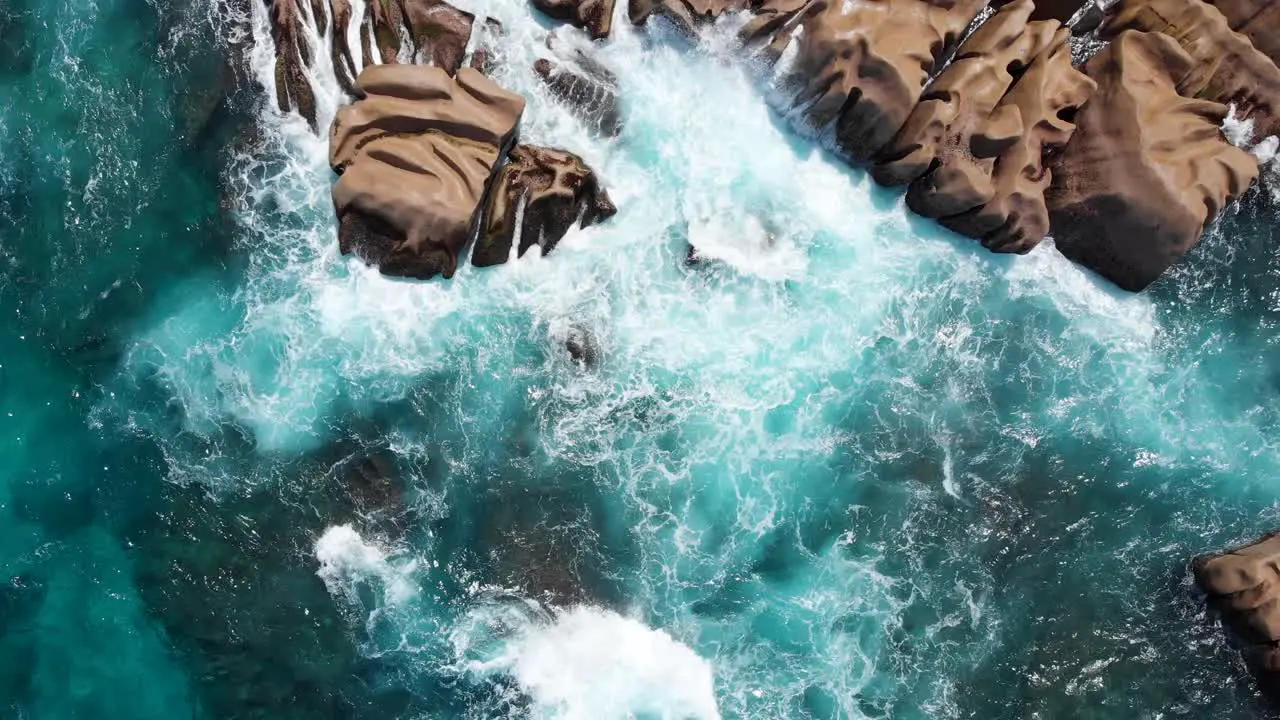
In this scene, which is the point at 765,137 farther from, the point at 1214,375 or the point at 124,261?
the point at 124,261

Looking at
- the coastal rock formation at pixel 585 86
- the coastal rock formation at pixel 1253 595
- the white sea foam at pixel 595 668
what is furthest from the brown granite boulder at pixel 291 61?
the coastal rock formation at pixel 1253 595

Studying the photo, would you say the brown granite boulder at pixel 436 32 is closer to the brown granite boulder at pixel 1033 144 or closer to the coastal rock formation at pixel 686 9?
the coastal rock formation at pixel 686 9

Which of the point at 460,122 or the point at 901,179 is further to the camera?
the point at 901,179

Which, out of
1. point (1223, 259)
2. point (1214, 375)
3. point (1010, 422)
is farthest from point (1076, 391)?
point (1223, 259)

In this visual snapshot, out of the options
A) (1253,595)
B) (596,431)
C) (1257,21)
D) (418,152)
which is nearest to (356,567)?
(596,431)

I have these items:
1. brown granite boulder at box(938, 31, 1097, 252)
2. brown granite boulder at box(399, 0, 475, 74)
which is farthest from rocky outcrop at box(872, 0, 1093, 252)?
brown granite boulder at box(399, 0, 475, 74)

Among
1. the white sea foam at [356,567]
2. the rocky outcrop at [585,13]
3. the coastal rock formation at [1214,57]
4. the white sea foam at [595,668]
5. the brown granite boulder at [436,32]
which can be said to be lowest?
the white sea foam at [595,668]
